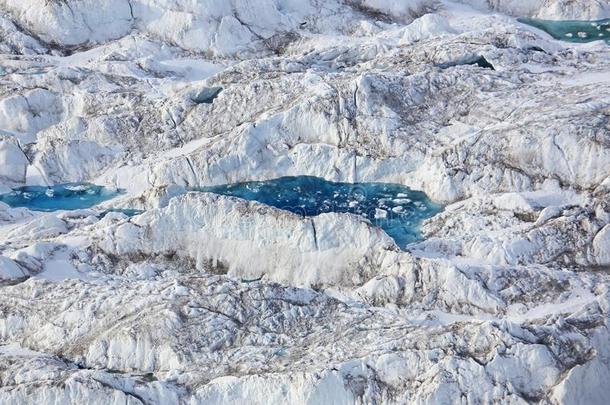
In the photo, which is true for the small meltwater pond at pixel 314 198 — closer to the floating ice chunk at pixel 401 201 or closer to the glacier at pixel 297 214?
the floating ice chunk at pixel 401 201

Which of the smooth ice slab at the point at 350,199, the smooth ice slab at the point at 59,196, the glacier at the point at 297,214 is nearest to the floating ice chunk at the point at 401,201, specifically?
the smooth ice slab at the point at 350,199

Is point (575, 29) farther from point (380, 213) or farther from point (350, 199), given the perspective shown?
point (380, 213)

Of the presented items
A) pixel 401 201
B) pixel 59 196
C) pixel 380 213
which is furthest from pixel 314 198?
pixel 59 196

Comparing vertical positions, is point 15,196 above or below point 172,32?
below

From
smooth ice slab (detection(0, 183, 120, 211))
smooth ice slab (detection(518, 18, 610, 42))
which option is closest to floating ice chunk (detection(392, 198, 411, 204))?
smooth ice slab (detection(0, 183, 120, 211))

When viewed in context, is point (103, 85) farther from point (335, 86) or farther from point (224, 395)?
point (224, 395)

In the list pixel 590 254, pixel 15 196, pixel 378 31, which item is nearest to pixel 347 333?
pixel 590 254
